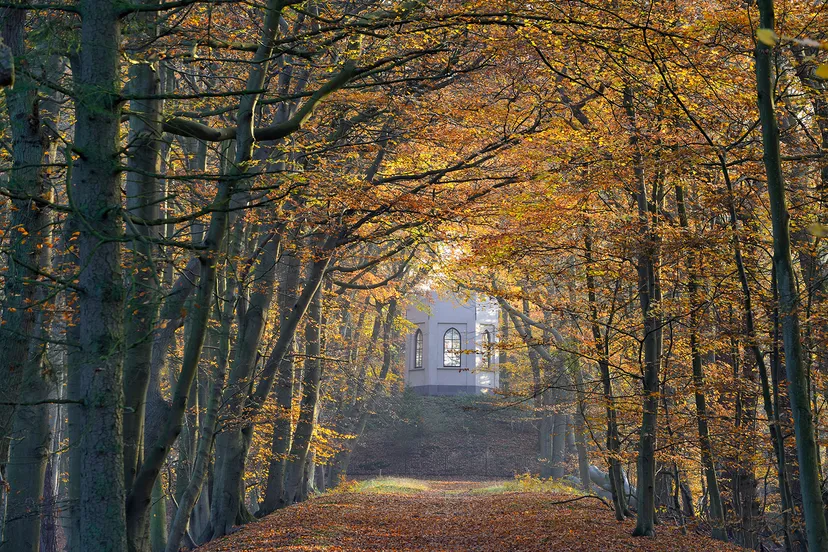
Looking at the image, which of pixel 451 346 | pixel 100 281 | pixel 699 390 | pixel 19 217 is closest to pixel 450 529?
pixel 699 390

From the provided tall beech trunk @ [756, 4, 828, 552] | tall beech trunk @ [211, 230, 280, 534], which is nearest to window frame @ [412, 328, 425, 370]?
tall beech trunk @ [211, 230, 280, 534]

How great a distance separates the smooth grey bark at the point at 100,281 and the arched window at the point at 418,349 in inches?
1599

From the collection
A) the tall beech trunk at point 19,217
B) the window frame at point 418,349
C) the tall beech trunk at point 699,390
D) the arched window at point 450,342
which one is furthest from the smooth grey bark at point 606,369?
the window frame at point 418,349

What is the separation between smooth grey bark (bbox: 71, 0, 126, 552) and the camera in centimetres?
594

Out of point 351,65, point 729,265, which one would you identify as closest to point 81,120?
point 351,65

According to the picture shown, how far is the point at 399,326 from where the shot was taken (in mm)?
30297

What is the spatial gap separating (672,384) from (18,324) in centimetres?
1127

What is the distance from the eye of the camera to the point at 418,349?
46844mm

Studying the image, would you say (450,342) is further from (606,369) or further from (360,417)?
(606,369)

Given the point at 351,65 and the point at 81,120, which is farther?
the point at 351,65

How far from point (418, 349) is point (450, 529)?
32870 mm

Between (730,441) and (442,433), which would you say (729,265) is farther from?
(442,433)

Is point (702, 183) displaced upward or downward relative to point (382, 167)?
downward

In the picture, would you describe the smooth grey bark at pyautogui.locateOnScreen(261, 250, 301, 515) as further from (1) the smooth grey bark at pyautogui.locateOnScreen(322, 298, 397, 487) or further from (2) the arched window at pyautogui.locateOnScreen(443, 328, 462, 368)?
(2) the arched window at pyautogui.locateOnScreen(443, 328, 462, 368)
